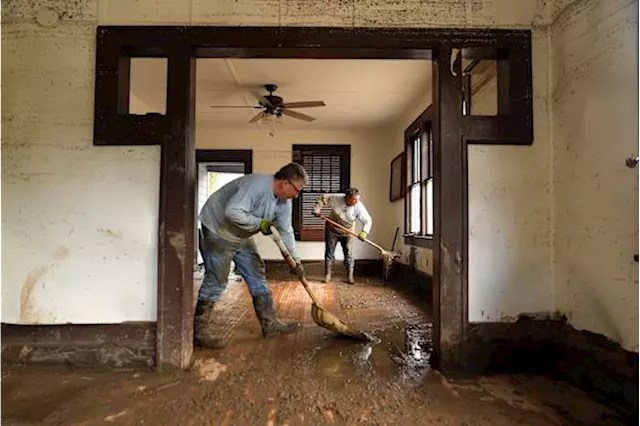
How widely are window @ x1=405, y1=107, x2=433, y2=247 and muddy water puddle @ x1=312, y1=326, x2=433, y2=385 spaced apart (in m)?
2.23

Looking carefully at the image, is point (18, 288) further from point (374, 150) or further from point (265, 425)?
point (374, 150)

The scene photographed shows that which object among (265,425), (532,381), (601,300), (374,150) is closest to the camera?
(265,425)

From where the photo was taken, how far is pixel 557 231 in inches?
98.1

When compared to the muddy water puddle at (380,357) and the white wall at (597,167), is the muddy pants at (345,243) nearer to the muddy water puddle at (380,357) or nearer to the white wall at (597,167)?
the muddy water puddle at (380,357)

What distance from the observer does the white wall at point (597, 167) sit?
196cm

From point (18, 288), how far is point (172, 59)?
155 cm

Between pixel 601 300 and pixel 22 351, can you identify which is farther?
pixel 22 351

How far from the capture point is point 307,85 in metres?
5.35

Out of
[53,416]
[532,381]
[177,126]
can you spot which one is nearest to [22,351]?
[53,416]

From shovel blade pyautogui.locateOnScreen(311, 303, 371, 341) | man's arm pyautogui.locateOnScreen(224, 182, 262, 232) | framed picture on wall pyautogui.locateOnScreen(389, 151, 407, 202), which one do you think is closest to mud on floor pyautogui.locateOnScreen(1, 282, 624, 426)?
shovel blade pyautogui.locateOnScreen(311, 303, 371, 341)

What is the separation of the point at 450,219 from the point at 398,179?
4.61 meters

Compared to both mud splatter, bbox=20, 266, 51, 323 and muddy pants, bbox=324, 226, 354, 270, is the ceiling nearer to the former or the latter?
muddy pants, bbox=324, 226, 354, 270

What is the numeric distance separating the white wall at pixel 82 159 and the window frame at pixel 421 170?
2.64 metres

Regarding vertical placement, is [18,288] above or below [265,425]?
above
